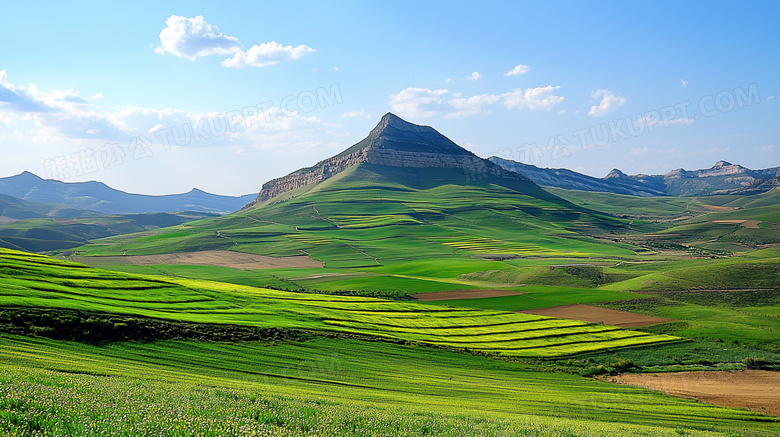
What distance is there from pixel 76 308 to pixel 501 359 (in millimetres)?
46323

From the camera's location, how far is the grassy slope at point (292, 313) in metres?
54.1

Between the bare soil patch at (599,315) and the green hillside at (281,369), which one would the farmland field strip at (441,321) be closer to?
the green hillside at (281,369)

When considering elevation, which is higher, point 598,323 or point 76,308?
point 76,308

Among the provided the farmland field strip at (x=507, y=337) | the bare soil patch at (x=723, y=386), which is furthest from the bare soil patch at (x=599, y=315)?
the bare soil patch at (x=723, y=386)

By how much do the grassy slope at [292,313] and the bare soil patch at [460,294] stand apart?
58.9 ft

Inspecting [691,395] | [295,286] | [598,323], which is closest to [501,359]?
[691,395]

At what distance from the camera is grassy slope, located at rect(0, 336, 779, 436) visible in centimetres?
1460

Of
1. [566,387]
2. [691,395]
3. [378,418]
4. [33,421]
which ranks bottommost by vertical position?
[691,395]

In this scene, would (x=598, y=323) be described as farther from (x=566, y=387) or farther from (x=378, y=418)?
(x=378, y=418)

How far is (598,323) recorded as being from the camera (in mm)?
80188

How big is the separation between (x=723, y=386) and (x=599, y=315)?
3663 cm

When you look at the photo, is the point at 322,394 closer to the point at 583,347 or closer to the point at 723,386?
the point at 723,386

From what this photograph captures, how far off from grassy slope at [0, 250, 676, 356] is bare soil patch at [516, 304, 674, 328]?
18.0ft

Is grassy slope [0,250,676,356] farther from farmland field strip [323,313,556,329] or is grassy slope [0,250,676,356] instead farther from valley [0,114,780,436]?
valley [0,114,780,436]
